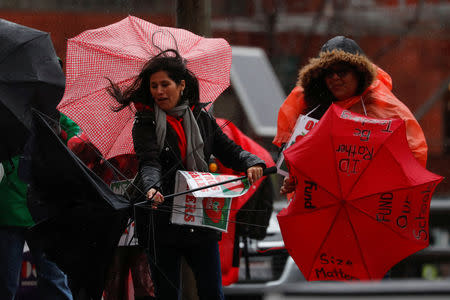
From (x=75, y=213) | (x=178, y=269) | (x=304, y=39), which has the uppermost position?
(x=75, y=213)

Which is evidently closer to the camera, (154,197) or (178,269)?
(154,197)

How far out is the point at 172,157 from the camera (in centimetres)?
423

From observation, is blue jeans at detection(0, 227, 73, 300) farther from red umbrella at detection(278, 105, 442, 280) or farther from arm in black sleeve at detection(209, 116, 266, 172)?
red umbrella at detection(278, 105, 442, 280)

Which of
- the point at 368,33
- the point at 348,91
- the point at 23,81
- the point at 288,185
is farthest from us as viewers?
the point at 368,33

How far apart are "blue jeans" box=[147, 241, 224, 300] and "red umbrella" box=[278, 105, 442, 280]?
1.80ft

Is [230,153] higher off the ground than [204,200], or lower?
higher

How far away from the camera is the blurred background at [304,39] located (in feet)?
40.9

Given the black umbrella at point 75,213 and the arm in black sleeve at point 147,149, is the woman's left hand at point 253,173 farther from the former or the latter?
the black umbrella at point 75,213

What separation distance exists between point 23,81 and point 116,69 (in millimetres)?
682

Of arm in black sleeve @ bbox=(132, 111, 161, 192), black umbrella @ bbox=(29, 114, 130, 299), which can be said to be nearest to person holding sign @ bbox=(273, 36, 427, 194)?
arm in black sleeve @ bbox=(132, 111, 161, 192)

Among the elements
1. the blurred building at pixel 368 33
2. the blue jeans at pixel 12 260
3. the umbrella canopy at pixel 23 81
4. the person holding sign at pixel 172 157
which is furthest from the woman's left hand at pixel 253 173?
the blurred building at pixel 368 33

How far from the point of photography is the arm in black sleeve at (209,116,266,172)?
4.28 m

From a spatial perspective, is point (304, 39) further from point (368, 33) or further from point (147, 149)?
point (147, 149)

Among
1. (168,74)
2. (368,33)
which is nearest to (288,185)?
(168,74)
